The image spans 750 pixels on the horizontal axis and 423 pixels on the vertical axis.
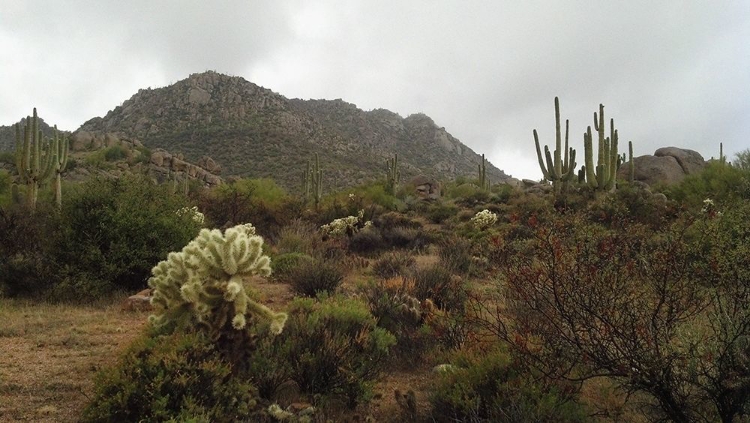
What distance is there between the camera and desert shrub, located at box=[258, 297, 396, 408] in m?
4.55

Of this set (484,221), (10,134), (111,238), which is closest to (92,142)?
(10,134)

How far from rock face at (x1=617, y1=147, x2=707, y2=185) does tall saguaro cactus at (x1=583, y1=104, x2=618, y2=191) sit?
27.7ft

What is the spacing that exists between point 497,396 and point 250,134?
1932 inches

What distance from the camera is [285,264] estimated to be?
999cm

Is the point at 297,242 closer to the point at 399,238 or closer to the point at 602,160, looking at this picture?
the point at 399,238

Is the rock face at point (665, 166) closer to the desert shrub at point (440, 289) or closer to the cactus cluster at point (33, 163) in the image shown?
the desert shrub at point (440, 289)

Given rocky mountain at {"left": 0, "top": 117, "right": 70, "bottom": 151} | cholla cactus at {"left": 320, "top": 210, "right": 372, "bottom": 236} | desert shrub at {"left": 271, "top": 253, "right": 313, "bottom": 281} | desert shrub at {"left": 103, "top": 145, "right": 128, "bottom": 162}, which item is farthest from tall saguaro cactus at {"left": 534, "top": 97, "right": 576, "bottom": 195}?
rocky mountain at {"left": 0, "top": 117, "right": 70, "bottom": 151}

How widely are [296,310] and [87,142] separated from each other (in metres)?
41.1

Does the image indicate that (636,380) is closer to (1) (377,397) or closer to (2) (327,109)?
(1) (377,397)

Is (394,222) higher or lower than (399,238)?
higher

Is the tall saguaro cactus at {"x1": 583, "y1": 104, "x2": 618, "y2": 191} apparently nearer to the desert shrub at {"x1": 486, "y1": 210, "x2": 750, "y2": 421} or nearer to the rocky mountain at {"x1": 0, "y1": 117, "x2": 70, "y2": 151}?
the desert shrub at {"x1": 486, "y1": 210, "x2": 750, "y2": 421}

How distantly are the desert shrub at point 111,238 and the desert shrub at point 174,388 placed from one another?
4.39m

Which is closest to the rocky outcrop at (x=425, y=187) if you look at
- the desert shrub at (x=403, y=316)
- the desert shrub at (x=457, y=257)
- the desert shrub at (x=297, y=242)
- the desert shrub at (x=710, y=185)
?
the desert shrub at (x=710, y=185)

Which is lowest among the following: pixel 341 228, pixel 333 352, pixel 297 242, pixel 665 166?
pixel 333 352
